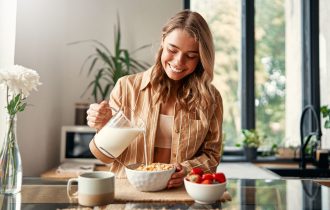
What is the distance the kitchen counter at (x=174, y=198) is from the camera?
93 centimetres

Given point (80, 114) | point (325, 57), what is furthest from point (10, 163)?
point (325, 57)

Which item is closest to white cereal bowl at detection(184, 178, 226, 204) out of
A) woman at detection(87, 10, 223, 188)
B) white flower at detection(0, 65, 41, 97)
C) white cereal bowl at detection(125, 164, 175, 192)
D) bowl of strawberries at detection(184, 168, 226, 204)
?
bowl of strawberries at detection(184, 168, 226, 204)

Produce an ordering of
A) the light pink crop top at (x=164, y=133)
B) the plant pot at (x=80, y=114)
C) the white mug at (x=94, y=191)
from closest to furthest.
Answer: the white mug at (x=94, y=191) < the light pink crop top at (x=164, y=133) < the plant pot at (x=80, y=114)

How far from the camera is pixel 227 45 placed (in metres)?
3.29

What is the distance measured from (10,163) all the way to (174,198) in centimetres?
51

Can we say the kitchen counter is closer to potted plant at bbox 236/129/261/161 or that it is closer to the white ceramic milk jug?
the white ceramic milk jug

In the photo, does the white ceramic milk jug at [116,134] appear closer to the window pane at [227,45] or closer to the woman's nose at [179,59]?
the woman's nose at [179,59]

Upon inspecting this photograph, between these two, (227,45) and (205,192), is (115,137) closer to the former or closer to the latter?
(205,192)

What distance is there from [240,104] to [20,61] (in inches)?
76.9

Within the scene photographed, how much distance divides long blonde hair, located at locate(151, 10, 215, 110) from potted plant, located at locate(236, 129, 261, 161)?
5.47ft

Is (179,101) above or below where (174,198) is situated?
above

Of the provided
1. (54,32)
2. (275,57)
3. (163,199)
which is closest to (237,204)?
(163,199)

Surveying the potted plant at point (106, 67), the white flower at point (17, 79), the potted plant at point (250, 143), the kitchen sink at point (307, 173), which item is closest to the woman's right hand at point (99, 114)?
the white flower at point (17, 79)

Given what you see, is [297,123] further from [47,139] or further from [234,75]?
[47,139]
